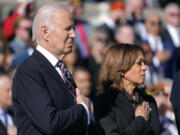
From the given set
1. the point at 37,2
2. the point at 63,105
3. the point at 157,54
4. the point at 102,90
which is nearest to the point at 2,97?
the point at 102,90

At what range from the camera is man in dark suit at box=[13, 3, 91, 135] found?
156 inches

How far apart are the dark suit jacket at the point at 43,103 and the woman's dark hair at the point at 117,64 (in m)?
0.71

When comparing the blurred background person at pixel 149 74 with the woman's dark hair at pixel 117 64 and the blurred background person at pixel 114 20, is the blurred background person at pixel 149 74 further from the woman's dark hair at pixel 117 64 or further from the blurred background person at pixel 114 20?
the woman's dark hair at pixel 117 64

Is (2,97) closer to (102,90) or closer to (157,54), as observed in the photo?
(102,90)

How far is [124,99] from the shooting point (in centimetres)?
476

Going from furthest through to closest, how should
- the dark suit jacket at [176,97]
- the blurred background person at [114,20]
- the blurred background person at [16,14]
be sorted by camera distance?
the blurred background person at [114,20]
the blurred background person at [16,14]
the dark suit jacket at [176,97]

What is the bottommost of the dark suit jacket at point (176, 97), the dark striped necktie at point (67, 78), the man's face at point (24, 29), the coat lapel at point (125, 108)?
the man's face at point (24, 29)

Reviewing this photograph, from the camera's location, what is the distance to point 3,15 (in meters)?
11.2

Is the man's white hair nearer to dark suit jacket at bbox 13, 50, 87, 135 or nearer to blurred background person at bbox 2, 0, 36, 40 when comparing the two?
dark suit jacket at bbox 13, 50, 87, 135

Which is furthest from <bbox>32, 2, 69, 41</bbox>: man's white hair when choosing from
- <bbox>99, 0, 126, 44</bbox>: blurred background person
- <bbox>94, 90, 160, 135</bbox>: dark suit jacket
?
<bbox>99, 0, 126, 44</bbox>: blurred background person

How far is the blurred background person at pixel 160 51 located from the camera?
10.2 metres

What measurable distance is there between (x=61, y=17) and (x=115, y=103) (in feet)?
3.22

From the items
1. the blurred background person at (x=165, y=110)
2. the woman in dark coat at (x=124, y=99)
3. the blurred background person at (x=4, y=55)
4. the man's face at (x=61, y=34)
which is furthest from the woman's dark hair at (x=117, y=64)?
the blurred background person at (x=4, y=55)

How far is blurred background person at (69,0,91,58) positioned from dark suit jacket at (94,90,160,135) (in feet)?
17.9
